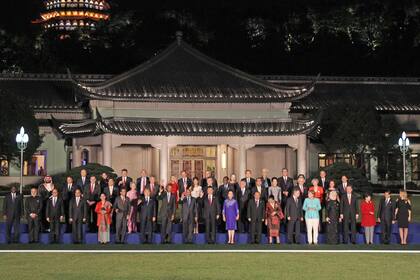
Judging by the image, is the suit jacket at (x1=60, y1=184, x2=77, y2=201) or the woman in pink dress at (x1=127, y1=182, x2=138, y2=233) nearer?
the woman in pink dress at (x1=127, y1=182, x2=138, y2=233)

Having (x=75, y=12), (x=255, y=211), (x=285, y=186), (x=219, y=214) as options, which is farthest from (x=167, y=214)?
(x=75, y=12)

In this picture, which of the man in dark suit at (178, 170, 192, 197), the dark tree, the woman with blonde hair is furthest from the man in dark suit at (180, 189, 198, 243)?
the dark tree

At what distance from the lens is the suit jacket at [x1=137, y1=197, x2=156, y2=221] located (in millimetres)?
23859

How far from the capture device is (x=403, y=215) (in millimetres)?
23516

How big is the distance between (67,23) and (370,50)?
130ft

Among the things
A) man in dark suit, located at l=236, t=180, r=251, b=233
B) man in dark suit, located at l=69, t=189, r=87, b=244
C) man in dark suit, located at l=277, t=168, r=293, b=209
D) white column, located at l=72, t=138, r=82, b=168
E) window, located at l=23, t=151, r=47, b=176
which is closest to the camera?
man in dark suit, located at l=69, t=189, r=87, b=244

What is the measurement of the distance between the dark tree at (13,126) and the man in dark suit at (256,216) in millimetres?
23861

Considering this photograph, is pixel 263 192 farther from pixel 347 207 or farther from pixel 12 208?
pixel 12 208

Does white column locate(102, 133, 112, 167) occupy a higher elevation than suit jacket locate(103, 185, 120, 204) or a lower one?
higher

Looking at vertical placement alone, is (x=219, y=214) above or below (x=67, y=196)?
below

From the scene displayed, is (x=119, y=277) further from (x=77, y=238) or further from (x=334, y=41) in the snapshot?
(x=334, y=41)

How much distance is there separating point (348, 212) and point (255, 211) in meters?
2.42

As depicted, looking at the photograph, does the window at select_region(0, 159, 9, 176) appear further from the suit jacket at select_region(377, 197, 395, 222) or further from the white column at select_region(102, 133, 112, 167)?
the suit jacket at select_region(377, 197, 395, 222)

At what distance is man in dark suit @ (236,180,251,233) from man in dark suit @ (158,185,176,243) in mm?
1947
